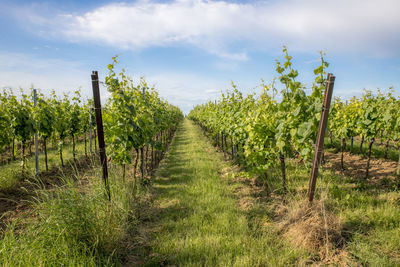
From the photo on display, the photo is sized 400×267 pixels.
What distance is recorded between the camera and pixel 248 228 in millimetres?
3445

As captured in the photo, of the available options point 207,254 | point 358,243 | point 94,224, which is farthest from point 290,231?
point 94,224

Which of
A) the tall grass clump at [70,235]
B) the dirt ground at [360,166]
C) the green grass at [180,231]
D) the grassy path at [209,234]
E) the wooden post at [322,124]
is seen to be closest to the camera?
the tall grass clump at [70,235]

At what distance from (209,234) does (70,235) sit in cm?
185

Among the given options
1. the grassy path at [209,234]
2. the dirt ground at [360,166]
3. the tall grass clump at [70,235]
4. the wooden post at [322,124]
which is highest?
the wooden post at [322,124]

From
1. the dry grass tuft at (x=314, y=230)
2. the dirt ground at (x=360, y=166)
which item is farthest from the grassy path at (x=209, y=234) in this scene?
the dirt ground at (x=360, y=166)

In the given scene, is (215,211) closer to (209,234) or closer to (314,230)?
(209,234)

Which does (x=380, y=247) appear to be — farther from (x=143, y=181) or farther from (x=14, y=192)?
(x=14, y=192)

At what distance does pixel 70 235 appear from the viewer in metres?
2.63

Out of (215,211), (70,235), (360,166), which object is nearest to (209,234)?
(215,211)

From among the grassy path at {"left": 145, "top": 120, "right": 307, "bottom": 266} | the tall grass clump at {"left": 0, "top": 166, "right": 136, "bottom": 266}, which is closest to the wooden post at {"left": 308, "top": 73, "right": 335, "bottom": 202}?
the grassy path at {"left": 145, "top": 120, "right": 307, "bottom": 266}

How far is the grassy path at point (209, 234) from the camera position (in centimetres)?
279

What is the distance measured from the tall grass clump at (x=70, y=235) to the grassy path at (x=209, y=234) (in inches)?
22.7

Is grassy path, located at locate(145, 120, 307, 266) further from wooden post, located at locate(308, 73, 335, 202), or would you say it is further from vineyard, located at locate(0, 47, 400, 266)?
wooden post, located at locate(308, 73, 335, 202)

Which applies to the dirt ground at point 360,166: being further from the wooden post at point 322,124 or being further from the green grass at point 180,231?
the wooden post at point 322,124
